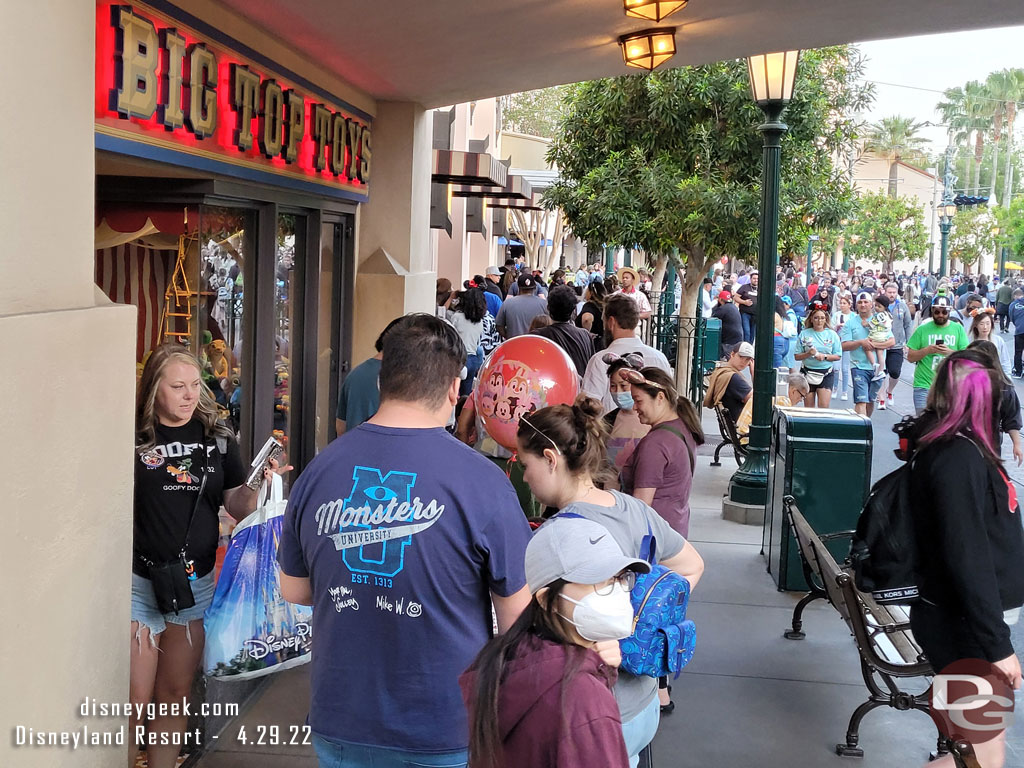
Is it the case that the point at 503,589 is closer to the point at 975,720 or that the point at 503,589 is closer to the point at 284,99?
the point at 975,720

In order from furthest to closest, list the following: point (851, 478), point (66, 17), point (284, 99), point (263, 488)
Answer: point (851, 478), point (284, 99), point (263, 488), point (66, 17)

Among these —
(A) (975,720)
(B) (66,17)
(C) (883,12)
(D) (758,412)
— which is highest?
(C) (883,12)

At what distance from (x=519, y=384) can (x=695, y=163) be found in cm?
981

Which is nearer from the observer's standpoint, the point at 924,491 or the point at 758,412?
the point at 924,491

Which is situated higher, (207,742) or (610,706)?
(610,706)

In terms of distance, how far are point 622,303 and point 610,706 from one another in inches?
214

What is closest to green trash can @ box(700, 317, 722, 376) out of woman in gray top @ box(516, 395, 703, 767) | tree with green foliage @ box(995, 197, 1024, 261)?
woman in gray top @ box(516, 395, 703, 767)

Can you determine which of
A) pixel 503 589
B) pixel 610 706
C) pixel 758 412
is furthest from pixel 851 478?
pixel 610 706

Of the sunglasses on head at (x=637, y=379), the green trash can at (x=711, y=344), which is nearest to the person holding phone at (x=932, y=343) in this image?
the green trash can at (x=711, y=344)

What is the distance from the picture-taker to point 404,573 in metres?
2.92

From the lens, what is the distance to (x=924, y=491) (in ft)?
13.4

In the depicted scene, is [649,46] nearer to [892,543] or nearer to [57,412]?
[892,543]

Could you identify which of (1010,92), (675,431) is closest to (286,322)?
(675,431)

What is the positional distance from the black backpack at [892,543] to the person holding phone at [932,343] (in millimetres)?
8134
